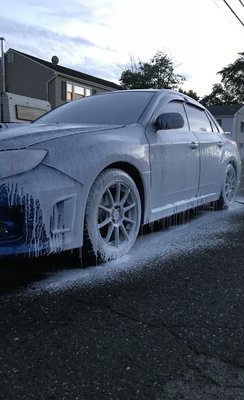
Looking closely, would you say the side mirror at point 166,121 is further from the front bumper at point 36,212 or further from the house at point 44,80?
the house at point 44,80

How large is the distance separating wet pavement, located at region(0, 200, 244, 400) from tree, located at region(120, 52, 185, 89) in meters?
49.9

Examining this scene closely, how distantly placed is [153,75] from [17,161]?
5232cm

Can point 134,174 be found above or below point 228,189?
above

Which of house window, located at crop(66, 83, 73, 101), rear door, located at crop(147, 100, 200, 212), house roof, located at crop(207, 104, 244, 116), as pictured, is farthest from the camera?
house roof, located at crop(207, 104, 244, 116)

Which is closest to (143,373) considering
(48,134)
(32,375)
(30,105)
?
(32,375)

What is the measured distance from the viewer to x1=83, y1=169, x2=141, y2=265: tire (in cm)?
315

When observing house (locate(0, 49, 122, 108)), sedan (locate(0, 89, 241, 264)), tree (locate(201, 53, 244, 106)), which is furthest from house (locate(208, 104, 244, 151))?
sedan (locate(0, 89, 241, 264))

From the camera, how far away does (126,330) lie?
2.33m

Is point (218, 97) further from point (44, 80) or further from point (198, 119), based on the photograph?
point (198, 119)

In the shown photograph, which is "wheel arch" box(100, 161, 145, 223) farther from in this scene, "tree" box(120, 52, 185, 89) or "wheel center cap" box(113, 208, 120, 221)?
"tree" box(120, 52, 185, 89)

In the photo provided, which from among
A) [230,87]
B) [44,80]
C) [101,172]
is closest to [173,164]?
[101,172]

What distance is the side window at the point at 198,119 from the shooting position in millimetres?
5049

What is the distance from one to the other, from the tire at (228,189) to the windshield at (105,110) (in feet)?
6.98

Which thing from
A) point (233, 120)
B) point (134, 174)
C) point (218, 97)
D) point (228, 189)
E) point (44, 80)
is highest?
point (218, 97)
